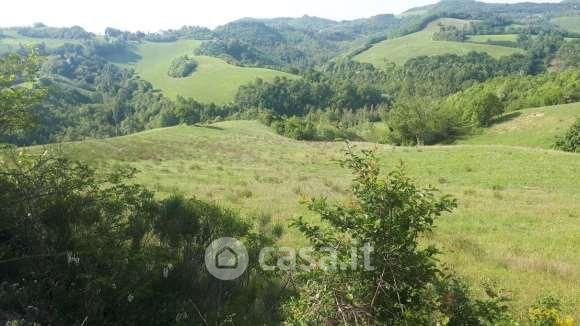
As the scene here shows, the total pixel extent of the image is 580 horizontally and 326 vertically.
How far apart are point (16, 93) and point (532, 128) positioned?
7232 centimetres

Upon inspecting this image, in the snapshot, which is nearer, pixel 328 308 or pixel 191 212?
pixel 328 308

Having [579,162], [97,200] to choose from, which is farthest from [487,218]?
[579,162]

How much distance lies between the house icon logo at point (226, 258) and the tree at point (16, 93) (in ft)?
13.9

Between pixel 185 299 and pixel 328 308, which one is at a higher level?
pixel 328 308

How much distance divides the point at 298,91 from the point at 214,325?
164420 mm

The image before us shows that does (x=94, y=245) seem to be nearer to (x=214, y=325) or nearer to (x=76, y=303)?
(x=76, y=303)

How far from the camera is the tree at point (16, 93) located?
24.7 feet

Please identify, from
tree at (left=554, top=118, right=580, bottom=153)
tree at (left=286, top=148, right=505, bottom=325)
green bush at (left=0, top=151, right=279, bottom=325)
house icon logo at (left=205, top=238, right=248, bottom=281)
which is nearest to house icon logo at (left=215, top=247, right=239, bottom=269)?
house icon logo at (left=205, top=238, right=248, bottom=281)

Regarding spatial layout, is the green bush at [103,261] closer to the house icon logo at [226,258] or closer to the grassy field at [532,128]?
the house icon logo at [226,258]

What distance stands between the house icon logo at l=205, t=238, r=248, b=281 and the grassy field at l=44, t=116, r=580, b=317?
174cm

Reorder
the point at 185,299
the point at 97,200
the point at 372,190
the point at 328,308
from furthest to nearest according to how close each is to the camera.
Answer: the point at 97,200
the point at 185,299
the point at 372,190
the point at 328,308

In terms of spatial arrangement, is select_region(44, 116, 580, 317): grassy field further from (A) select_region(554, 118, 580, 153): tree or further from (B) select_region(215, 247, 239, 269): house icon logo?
(A) select_region(554, 118, 580, 153): tree

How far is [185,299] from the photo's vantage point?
6156 millimetres
